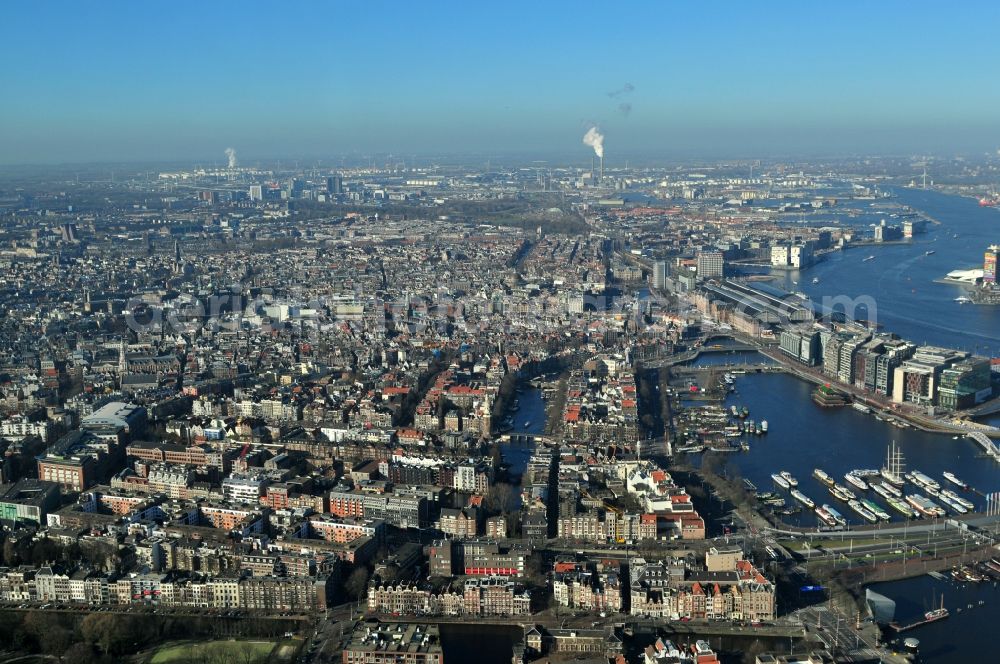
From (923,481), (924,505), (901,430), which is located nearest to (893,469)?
(923,481)

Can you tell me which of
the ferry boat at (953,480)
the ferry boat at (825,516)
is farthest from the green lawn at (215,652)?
the ferry boat at (953,480)

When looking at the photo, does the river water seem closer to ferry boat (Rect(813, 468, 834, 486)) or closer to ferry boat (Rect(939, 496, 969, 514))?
ferry boat (Rect(813, 468, 834, 486))

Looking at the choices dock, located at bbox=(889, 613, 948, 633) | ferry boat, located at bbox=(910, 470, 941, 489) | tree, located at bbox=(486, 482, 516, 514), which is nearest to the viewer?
dock, located at bbox=(889, 613, 948, 633)

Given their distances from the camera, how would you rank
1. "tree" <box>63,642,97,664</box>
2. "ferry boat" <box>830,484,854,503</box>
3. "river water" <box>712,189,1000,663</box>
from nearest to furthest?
"tree" <box>63,642,97,664</box>
"river water" <box>712,189,1000,663</box>
"ferry boat" <box>830,484,854,503</box>

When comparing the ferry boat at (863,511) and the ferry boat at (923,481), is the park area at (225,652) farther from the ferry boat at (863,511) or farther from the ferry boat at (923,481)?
the ferry boat at (923,481)

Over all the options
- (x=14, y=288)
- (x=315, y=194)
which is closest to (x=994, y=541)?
(x=14, y=288)

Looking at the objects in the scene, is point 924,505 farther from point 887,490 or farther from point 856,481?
point 856,481

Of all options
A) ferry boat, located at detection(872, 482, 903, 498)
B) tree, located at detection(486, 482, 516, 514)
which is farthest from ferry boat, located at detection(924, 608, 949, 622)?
tree, located at detection(486, 482, 516, 514)
